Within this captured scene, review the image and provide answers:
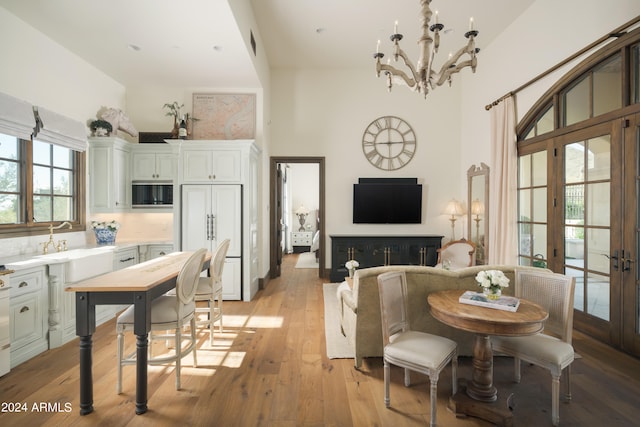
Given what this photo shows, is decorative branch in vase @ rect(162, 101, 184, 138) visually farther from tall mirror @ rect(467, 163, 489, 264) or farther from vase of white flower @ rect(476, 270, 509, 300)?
tall mirror @ rect(467, 163, 489, 264)

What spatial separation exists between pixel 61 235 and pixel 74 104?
1.67 meters

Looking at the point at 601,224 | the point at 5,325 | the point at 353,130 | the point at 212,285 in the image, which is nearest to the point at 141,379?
the point at 212,285

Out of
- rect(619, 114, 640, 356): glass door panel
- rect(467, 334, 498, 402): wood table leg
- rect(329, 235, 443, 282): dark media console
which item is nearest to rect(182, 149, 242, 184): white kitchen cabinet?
rect(329, 235, 443, 282): dark media console

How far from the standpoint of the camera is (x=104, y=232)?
4.22 meters

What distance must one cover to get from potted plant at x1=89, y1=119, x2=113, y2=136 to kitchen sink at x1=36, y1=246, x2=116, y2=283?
5.50ft

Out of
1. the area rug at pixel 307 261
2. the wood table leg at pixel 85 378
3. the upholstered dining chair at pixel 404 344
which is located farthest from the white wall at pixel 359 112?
the upholstered dining chair at pixel 404 344

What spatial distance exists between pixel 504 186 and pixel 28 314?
5.71 metres

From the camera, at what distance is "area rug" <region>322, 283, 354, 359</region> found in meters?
2.97

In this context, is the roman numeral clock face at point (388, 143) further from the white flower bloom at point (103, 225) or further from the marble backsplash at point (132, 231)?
the white flower bloom at point (103, 225)

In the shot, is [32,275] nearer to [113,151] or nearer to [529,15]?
[113,151]

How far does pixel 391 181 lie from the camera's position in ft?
19.9

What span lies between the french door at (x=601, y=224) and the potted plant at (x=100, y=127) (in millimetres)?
5869

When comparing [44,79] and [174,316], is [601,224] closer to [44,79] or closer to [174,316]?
[174,316]

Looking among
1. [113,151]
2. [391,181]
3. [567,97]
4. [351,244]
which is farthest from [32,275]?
[567,97]
